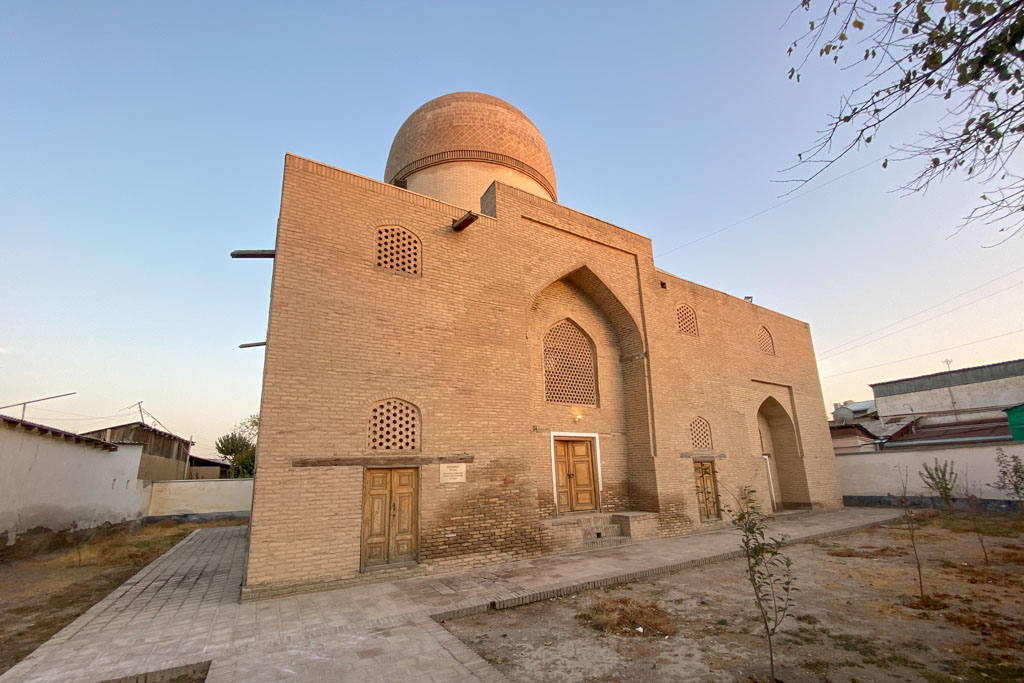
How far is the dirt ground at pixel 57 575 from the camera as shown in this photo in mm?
4937

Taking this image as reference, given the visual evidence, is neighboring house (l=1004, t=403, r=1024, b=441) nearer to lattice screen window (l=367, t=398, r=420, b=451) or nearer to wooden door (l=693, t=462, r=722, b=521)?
wooden door (l=693, t=462, r=722, b=521)

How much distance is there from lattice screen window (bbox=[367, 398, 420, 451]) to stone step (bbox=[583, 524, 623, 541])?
151 inches

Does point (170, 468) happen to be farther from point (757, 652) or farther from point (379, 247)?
point (757, 652)

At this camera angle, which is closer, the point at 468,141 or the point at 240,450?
the point at 468,141

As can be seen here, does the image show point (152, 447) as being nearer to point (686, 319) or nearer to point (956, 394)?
point (686, 319)

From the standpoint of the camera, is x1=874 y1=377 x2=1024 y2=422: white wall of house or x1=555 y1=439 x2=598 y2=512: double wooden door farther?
x1=874 y1=377 x2=1024 y2=422: white wall of house

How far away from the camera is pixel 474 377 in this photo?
7.91 meters

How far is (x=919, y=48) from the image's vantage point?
2711 millimetres

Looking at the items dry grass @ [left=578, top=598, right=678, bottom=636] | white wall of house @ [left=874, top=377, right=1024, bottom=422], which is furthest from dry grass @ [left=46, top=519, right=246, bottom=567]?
white wall of house @ [left=874, top=377, right=1024, bottom=422]

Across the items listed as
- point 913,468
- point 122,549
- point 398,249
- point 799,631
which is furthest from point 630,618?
point 913,468

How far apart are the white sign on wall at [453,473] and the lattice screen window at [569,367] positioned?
3038 mm

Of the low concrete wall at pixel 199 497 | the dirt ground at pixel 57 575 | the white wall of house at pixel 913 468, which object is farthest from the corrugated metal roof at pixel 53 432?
the white wall of house at pixel 913 468

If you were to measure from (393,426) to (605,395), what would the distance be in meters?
5.40

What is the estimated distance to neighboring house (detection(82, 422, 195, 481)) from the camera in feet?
53.0
